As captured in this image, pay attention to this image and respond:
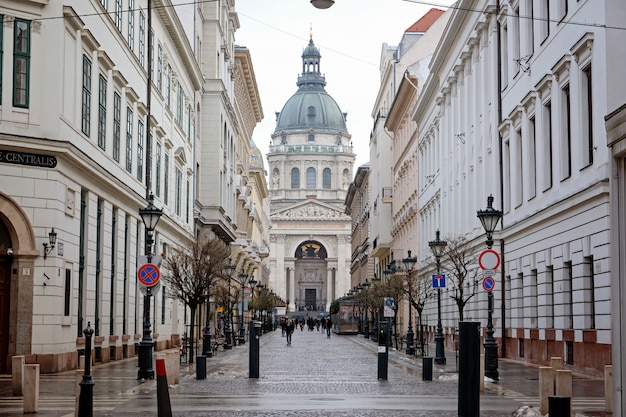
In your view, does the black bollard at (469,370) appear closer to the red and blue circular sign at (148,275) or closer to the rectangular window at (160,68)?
the red and blue circular sign at (148,275)

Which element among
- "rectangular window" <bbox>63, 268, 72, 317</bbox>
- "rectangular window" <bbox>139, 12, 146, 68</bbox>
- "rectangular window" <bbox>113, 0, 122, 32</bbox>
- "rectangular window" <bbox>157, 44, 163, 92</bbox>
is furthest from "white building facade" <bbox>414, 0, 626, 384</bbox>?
"rectangular window" <bbox>63, 268, 72, 317</bbox>

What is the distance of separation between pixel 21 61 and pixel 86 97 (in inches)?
165

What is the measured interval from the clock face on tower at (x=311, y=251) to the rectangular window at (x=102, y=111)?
156 m

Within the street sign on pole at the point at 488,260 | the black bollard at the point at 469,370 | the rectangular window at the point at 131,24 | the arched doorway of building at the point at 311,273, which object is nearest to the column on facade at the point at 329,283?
the arched doorway of building at the point at 311,273

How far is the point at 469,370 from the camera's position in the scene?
1352 cm

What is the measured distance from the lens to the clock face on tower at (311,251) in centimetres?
18975

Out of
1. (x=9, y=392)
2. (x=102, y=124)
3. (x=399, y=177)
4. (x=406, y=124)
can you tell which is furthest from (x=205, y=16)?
(x=9, y=392)

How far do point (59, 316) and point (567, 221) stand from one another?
1291 centimetres

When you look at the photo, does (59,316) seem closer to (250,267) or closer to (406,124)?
(406,124)

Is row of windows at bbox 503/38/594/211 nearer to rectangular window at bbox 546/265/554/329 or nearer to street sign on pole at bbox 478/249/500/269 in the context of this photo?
rectangular window at bbox 546/265/554/329

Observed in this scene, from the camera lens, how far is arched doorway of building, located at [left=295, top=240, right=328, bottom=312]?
623ft

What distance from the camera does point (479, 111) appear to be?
4303cm

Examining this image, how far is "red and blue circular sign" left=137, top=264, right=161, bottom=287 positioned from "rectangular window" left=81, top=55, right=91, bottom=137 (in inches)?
220

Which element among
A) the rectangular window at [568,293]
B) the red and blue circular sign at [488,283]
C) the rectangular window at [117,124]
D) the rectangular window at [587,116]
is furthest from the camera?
the rectangular window at [117,124]
